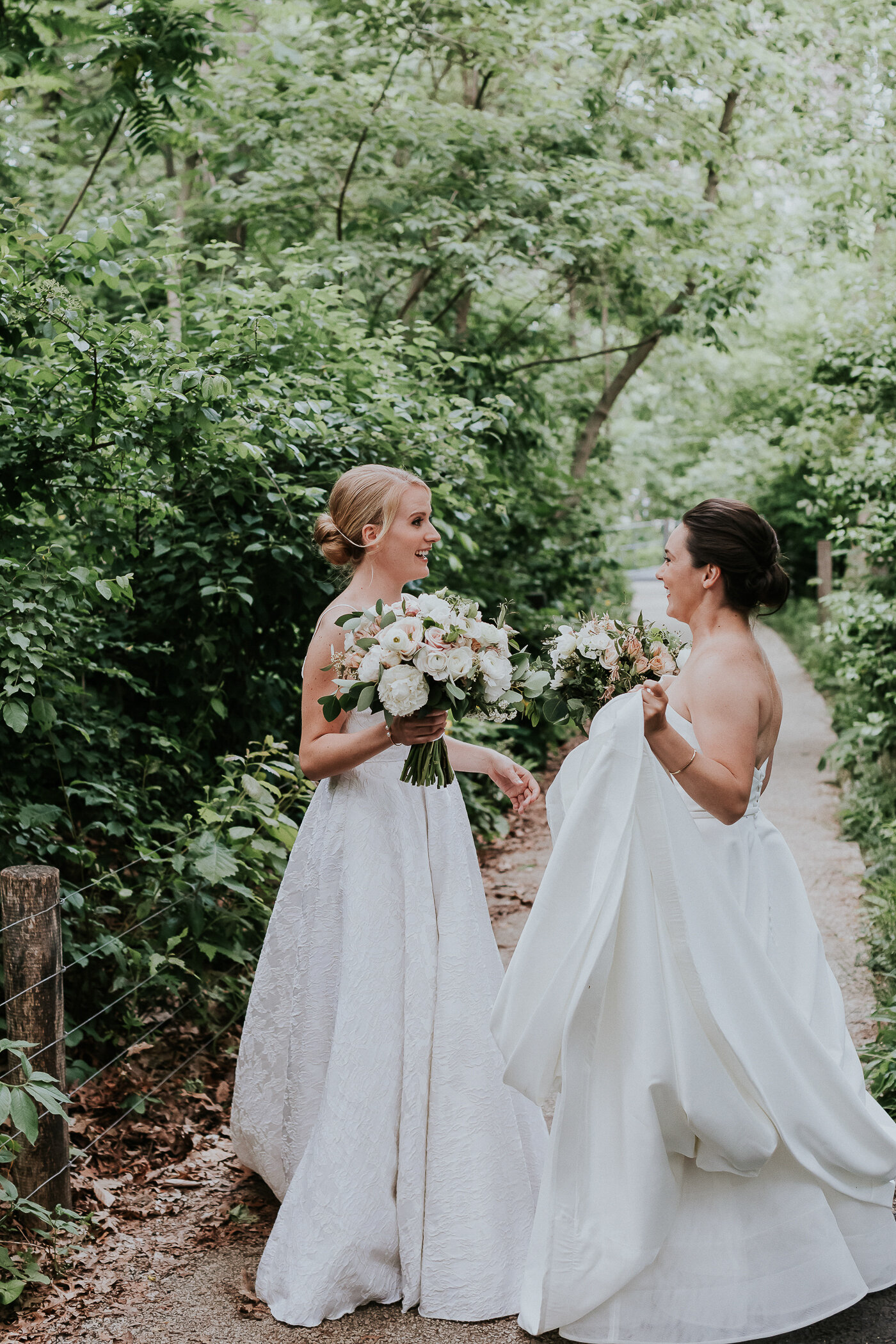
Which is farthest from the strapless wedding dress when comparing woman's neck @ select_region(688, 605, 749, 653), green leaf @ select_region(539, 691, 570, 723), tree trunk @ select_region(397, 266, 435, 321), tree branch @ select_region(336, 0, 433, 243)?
tree trunk @ select_region(397, 266, 435, 321)

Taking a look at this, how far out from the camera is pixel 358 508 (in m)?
3.26

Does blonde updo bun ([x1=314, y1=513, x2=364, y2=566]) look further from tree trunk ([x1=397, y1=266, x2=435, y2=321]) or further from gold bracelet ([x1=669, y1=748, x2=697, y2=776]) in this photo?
tree trunk ([x1=397, y1=266, x2=435, y2=321])

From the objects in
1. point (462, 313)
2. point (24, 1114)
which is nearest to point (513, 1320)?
point (24, 1114)

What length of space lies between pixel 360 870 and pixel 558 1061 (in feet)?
2.49

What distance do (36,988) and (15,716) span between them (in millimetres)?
938

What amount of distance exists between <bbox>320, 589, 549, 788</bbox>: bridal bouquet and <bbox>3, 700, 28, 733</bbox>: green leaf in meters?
1.30

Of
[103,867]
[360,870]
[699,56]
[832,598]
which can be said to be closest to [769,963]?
[360,870]

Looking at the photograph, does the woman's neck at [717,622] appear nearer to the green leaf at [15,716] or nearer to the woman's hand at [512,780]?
the woman's hand at [512,780]

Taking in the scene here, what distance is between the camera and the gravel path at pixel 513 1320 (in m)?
2.83

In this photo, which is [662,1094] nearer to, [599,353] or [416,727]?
[416,727]

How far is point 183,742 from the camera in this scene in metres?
5.45

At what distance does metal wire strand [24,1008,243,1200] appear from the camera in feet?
10.8

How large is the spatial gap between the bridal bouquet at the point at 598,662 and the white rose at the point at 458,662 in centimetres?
27

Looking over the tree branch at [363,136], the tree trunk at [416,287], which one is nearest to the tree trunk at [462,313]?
the tree trunk at [416,287]
